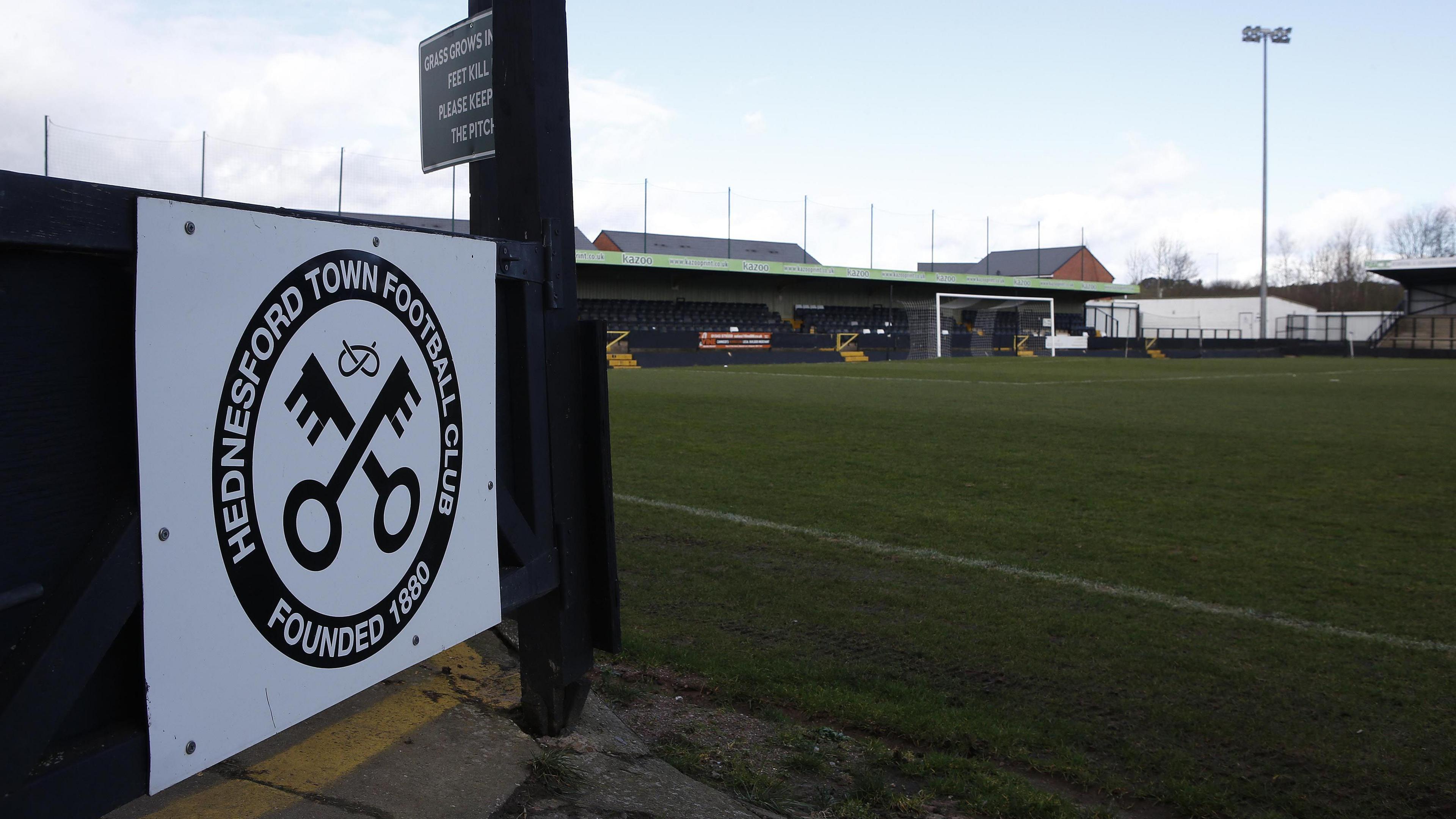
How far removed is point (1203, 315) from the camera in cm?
7512

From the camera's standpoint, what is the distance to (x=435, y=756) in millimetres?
2514

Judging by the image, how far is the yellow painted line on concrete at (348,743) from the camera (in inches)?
85.6

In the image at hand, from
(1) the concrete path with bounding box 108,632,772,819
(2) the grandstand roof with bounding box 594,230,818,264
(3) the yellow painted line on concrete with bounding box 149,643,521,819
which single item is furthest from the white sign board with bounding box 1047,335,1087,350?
(1) the concrete path with bounding box 108,632,772,819

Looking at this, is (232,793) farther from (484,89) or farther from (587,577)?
(484,89)

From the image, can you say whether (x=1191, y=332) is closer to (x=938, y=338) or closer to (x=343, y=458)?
(x=938, y=338)

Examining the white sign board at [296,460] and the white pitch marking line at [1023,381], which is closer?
the white sign board at [296,460]

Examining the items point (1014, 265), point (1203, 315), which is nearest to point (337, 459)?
point (1014, 265)

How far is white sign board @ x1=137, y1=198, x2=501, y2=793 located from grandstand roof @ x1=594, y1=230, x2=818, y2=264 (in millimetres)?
49304

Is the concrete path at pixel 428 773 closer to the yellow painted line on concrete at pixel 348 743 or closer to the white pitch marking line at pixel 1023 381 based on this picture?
the yellow painted line on concrete at pixel 348 743

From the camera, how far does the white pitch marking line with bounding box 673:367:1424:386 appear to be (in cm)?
2109

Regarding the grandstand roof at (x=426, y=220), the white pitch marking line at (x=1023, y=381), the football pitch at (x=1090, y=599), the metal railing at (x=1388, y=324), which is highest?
the grandstand roof at (x=426, y=220)

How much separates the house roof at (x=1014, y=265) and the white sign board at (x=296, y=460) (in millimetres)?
69882

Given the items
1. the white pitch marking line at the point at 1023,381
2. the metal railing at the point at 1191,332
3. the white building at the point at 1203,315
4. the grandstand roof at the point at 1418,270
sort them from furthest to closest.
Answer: the white building at the point at 1203,315, the metal railing at the point at 1191,332, the grandstand roof at the point at 1418,270, the white pitch marking line at the point at 1023,381

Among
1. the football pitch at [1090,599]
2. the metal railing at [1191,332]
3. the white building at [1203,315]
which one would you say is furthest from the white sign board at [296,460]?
the metal railing at [1191,332]
